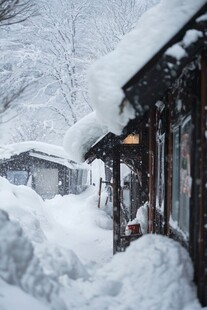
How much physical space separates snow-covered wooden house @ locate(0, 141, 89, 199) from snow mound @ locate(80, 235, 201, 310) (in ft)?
60.0

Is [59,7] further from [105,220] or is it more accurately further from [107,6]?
[105,220]

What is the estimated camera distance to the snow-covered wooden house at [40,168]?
76.2 ft

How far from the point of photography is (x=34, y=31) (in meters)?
24.6

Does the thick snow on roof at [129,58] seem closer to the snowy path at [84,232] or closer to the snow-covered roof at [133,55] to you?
the snow-covered roof at [133,55]

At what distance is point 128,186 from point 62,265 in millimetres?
10808

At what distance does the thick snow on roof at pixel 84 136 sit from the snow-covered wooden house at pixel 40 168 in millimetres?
13704

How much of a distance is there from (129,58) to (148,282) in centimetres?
272

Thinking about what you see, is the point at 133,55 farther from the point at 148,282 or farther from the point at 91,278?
the point at 91,278

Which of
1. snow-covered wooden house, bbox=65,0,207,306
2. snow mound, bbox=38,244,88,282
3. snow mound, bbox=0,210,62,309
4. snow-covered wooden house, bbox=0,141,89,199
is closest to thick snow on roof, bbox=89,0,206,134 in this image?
snow-covered wooden house, bbox=65,0,207,306

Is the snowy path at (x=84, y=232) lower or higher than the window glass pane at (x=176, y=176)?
lower

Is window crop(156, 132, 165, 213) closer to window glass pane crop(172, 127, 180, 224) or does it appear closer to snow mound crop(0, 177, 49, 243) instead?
window glass pane crop(172, 127, 180, 224)

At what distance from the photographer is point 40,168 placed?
78.9 feet

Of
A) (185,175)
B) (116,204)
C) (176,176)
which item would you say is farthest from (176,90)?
(116,204)

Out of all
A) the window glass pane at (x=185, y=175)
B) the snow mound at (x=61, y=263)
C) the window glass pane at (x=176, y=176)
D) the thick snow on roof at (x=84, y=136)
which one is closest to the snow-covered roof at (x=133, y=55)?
the window glass pane at (x=185, y=175)
